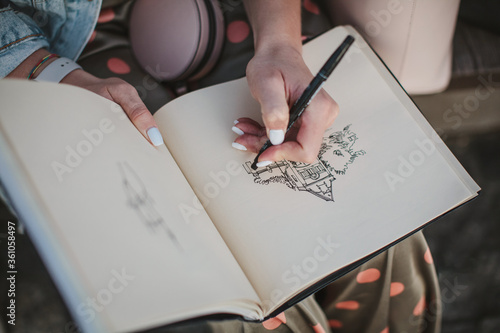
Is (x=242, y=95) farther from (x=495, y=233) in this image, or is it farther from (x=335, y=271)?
(x=495, y=233)

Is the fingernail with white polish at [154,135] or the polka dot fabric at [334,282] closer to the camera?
the fingernail with white polish at [154,135]

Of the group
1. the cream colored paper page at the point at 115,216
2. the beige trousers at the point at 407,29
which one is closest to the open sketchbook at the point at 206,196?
the cream colored paper page at the point at 115,216

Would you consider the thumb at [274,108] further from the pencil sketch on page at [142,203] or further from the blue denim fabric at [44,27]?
the blue denim fabric at [44,27]

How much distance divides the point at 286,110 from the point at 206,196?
0.16 metres

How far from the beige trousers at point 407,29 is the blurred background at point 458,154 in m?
0.08

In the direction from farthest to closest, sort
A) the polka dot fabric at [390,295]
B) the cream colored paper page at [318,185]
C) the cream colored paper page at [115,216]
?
the polka dot fabric at [390,295], the cream colored paper page at [318,185], the cream colored paper page at [115,216]

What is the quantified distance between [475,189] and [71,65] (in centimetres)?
62

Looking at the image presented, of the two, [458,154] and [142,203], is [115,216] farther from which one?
[458,154]

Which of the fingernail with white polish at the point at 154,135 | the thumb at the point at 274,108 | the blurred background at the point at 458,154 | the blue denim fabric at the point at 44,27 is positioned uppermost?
the blue denim fabric at the point at 44,27

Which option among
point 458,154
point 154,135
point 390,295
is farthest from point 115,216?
point 458,154

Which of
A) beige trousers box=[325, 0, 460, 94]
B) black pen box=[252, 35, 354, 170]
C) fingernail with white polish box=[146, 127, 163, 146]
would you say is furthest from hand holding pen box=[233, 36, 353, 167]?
beige trousers box=[325, 0, 460, 94]

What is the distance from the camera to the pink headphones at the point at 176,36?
2.12 feet

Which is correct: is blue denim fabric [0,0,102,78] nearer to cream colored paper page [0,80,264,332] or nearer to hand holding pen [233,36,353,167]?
cream colored paper page [0,80,264,332]

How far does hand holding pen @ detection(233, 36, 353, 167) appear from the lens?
19.5 inches
